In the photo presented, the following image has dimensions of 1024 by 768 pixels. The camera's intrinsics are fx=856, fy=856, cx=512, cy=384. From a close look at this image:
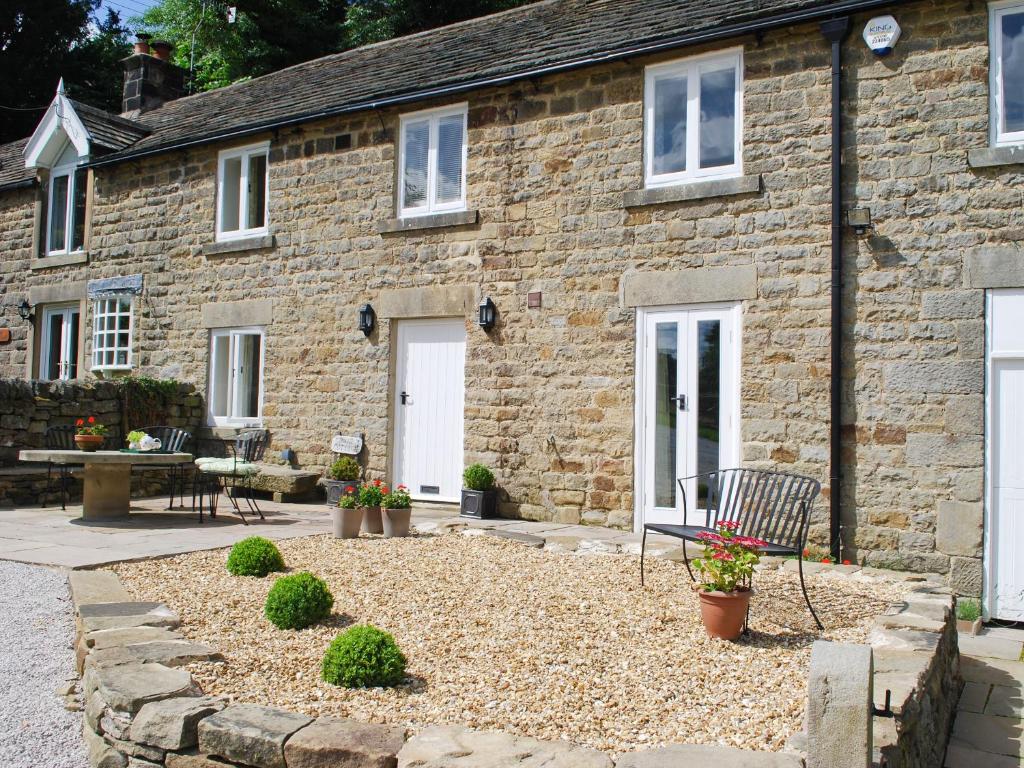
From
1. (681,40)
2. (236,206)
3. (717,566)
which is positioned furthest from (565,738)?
(236,206)

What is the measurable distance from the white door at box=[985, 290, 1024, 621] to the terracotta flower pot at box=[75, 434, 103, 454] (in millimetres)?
8137

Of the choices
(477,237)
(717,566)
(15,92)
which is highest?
(15,92)

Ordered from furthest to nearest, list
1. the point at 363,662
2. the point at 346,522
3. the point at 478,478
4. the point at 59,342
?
the point at 59,342, the point at 478,478, the point at 346,522, the point at 363,662

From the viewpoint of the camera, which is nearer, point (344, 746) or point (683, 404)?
point (344, 746)

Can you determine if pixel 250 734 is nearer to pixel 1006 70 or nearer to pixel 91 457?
pixel 91 457

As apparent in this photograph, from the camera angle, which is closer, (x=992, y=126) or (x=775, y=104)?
(x=992, y=126)

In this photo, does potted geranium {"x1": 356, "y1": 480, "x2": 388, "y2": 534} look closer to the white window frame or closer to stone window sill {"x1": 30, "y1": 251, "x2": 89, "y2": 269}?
the white window frame

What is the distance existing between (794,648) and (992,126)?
196 inches

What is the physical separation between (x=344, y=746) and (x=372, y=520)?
5113 millimetres

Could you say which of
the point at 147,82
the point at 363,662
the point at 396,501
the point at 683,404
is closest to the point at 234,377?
the point at 396,501

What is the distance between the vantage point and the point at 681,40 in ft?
27.3

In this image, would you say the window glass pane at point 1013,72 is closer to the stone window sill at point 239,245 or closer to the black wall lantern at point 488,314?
the black wall lantern at point 488,314

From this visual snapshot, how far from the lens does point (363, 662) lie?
3.84 m

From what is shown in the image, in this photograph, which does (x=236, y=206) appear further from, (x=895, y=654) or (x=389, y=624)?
(x=895, y=654)
